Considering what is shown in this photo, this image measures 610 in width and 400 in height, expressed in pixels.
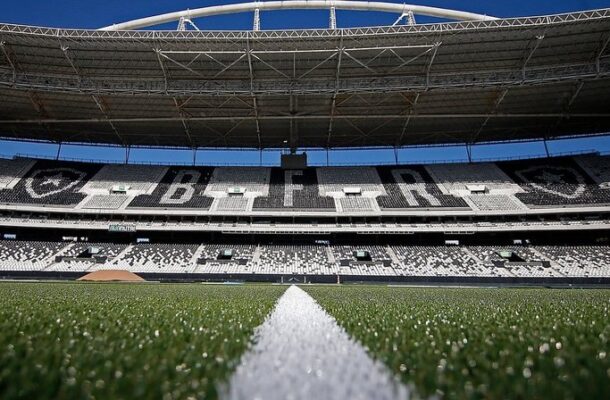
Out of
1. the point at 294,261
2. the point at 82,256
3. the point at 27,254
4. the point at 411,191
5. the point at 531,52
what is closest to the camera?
the point at 531,52

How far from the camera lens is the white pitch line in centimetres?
104

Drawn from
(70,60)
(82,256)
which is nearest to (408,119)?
(70,60)

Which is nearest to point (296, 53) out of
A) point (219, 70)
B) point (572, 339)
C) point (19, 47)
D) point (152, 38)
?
point (219, 70)

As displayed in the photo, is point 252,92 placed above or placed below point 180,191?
above

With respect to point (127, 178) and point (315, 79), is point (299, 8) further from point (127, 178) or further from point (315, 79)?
point (127, 178)

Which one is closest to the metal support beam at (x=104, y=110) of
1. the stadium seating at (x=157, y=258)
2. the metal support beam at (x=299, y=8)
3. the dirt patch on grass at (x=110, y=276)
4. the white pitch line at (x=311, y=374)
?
the metal support beam at (x=299, y=8)

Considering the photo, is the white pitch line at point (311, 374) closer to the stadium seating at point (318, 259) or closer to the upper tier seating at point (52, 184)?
the stadium seating at point (318, 259)

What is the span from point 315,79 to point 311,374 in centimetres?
3259

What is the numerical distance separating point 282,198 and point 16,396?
3846cm

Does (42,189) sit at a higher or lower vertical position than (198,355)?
higher

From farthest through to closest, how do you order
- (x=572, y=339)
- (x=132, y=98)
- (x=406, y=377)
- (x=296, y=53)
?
(x=132, y=98), (x=296, y=53), (x=572, y=339), (x=406, y=377)

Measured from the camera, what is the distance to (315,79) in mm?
31875

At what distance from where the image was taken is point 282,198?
39.4m

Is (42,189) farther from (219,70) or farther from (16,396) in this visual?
(16,396)
